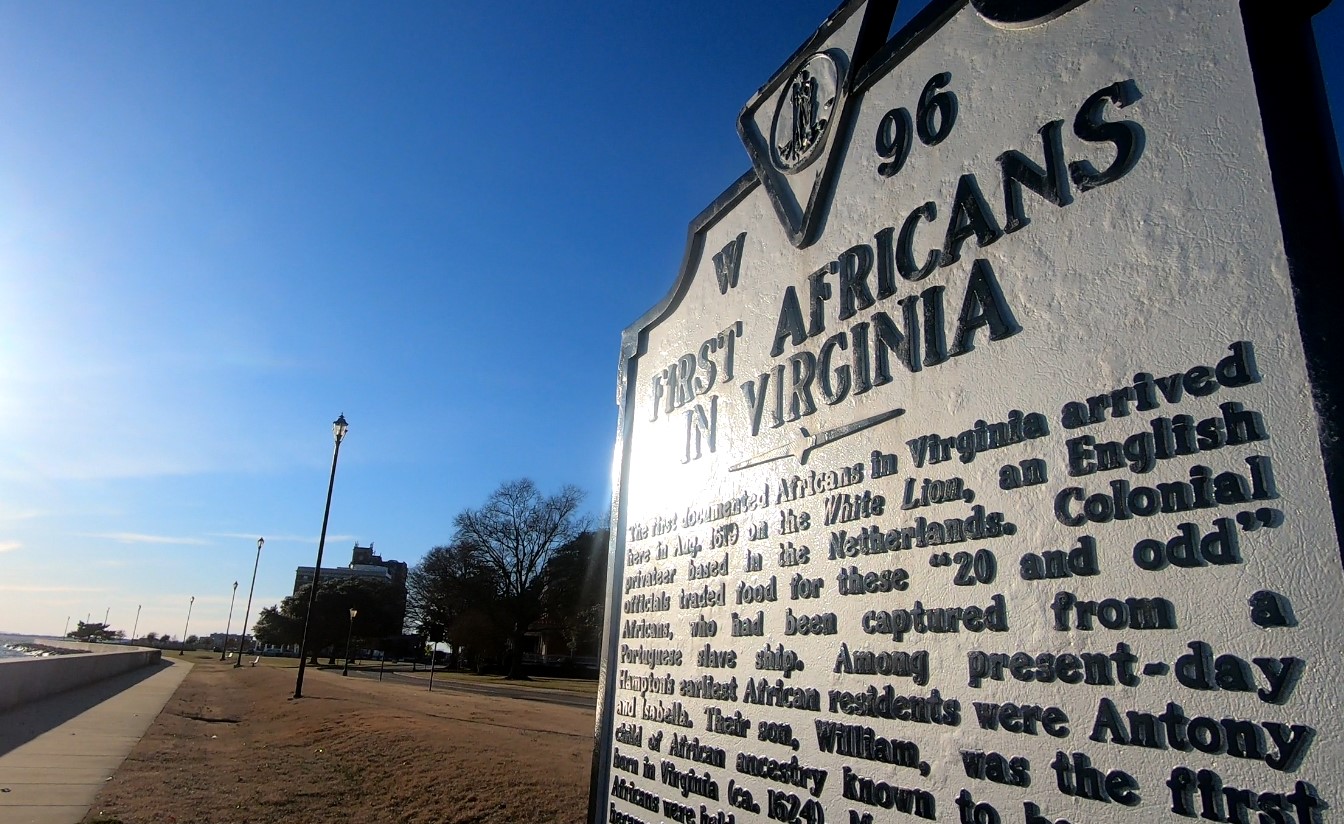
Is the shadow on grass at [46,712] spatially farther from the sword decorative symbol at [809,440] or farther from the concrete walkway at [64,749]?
A: the sword decorative symbol at [809,440]

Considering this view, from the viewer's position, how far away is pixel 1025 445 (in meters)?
2.23

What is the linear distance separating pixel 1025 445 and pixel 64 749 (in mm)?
14240

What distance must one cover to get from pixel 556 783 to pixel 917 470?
8606 mm

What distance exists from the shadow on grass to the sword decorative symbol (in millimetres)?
12597

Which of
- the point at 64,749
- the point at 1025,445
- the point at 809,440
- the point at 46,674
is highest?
the point at 809,440

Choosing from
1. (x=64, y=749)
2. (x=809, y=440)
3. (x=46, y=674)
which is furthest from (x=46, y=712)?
(x=809, y=440)

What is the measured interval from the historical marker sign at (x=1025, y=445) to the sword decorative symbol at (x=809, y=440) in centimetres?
2

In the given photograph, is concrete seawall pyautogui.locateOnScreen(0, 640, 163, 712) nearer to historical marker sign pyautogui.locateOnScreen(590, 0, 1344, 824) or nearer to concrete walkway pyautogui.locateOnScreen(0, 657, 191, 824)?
concrete walkway pyautogui.locateOnScreen(0, 657, 191, 824)

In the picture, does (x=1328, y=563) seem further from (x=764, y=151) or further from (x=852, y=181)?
(x=764, y=151)

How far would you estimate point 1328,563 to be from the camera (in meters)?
1.58

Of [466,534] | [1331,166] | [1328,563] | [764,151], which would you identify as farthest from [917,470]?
[466,534]

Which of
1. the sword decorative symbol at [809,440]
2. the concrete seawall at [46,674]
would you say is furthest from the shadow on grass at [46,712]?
the sword decorative symbol at [809,440]

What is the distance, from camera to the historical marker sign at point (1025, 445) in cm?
171

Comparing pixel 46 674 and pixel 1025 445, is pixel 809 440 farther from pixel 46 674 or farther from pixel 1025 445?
pixel 46 674
